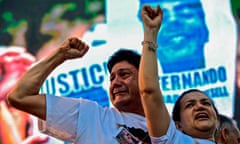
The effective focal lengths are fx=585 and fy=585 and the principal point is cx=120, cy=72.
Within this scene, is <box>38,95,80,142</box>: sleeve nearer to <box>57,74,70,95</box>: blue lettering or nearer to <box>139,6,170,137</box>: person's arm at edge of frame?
<box>139,6,170,137</box>: person's arm at edge of frame

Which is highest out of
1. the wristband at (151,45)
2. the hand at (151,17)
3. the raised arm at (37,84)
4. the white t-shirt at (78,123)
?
the hand at (151,17)

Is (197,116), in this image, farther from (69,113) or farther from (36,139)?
(36,139)

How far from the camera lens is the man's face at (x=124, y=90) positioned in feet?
4.90

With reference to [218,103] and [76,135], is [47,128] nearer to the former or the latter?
[76,135]

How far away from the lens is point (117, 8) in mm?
3053

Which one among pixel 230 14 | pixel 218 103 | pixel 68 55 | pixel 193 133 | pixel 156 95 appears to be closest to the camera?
pixel 156 95

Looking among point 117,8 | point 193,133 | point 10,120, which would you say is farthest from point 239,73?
point 193,133

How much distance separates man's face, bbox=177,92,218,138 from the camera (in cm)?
152

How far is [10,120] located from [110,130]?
5.15ft

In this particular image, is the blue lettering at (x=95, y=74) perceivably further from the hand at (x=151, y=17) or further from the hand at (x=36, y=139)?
the hand at (x=151, y=17)

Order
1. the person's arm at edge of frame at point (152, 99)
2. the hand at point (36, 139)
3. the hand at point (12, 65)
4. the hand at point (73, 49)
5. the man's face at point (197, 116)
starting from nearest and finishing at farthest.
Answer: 1. the person's arm at edge of frame at point (152, 99)
2. the hand at point (73, 49)
3. the man's face at point (197, 116)
4. the hand at point (36, 139)
5. the hand at point (12, 65)

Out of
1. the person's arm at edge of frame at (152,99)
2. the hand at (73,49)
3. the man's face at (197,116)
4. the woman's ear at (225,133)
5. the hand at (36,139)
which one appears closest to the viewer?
the person's arm at edge of frame at (152,99)

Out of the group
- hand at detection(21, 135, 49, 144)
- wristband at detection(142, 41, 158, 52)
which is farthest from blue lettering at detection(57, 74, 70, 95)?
wristband at detection(142, 41, 158, 52)

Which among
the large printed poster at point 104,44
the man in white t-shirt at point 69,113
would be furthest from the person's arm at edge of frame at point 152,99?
the large printed poster at point 104,44
